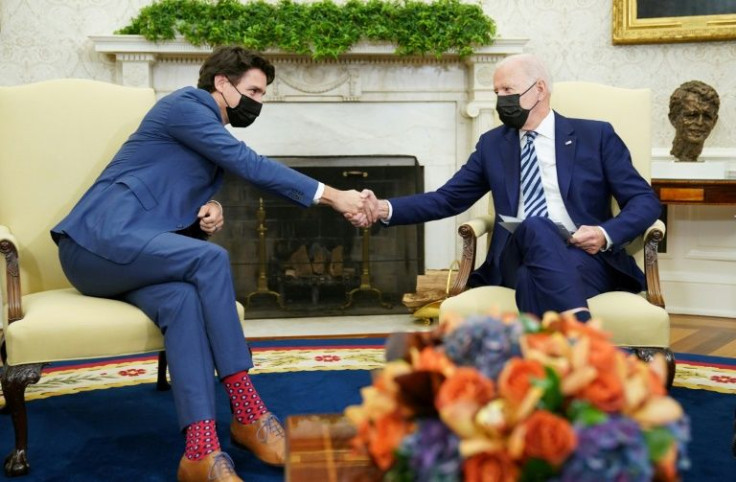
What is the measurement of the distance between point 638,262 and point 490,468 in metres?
2.20

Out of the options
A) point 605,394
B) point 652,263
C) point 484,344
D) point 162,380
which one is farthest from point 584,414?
point 162,380

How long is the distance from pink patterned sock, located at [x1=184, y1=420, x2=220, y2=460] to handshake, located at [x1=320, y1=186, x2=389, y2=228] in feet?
3.05

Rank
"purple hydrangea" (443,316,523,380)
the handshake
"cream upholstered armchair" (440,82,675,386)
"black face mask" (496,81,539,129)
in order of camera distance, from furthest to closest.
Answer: "black face mask" (496,81,539,129) < the handshake < "cream upholstered armchair" (440,82,675,386) < "purple hydrangea" (443,316,523,380)

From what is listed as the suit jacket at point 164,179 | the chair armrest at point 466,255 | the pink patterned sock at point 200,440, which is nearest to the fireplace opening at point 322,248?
the chair armrest at point 466,255

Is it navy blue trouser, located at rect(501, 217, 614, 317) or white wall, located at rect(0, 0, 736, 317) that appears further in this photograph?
white wall, located at rect(0, 0, 736, 317)

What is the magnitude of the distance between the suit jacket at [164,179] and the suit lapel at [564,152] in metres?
0.89

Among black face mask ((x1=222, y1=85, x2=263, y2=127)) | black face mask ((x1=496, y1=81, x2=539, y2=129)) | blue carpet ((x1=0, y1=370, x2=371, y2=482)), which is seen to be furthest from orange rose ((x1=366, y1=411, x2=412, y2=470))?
black face mask ((x1=496, y1=81, x2=539, y2=129))

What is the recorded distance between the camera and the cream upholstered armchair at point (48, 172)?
239cm

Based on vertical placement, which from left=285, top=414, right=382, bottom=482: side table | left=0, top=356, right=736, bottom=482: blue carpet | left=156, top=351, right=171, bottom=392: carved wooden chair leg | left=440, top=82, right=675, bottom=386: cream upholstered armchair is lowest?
left=0, top=356, right=736, bottom=482: blue carpet

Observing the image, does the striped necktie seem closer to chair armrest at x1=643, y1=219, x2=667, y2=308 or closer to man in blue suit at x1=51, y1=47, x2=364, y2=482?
chair armrest at x1=643, y1=219, x2=667, y2=308

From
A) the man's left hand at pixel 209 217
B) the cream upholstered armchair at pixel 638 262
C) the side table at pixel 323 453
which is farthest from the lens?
the man's left hand at pixel 209 217

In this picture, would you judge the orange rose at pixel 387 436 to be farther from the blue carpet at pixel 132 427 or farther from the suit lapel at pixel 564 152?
the suit lapel at pixel 564 152

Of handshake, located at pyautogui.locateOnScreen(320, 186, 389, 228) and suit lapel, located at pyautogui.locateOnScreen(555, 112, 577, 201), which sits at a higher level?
suit lapel, located at pyautogui.locateOnScreen(555, 112, 577, 201)

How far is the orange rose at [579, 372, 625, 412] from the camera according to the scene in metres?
0.98
